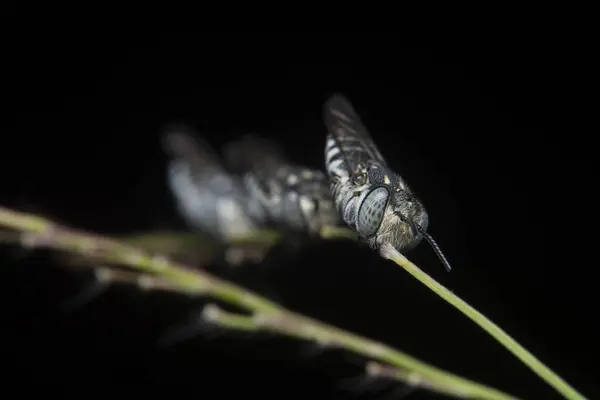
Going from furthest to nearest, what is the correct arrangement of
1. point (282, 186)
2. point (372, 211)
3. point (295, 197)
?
point (282, 186) → point (295, 197) → point (372, 211)

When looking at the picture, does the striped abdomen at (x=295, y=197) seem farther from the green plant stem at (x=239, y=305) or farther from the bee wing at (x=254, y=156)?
the green plant stem at (x=239, y=305)

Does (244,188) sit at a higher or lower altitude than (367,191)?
higher

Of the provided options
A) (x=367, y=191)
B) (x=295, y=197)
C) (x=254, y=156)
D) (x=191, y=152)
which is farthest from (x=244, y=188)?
(x=367, y=191)

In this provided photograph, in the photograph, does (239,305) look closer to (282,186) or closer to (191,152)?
(282,186)

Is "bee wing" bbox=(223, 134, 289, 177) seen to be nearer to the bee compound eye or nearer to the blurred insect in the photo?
the blurred insect

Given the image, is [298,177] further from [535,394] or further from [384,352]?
[535,394]

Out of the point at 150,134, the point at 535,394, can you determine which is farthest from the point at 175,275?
the point at 150,134

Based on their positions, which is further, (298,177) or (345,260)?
(345,260)
